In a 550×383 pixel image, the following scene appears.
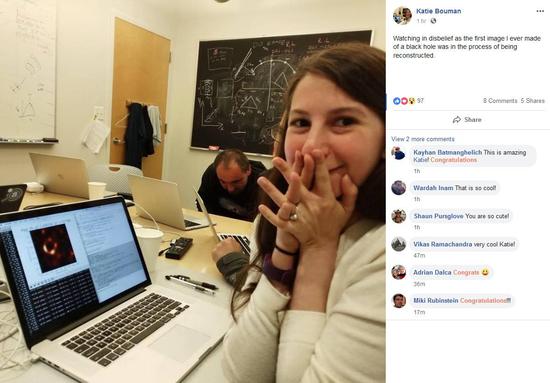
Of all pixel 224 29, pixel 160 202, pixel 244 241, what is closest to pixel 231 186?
pixel 160 202

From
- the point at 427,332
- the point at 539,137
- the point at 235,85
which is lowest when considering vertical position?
the point at 427,332

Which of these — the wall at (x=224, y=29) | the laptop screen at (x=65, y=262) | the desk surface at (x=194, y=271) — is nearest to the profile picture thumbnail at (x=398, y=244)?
the desk surface at (x=194, y=271)

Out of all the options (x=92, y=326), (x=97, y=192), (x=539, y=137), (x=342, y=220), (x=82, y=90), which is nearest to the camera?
(x=539, y=137)

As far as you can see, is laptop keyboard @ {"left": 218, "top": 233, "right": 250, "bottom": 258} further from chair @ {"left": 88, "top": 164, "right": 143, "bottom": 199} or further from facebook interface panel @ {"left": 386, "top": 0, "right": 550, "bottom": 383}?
chair @ {"left": 88, "top": 164, "right": 143, "bottom": 199}

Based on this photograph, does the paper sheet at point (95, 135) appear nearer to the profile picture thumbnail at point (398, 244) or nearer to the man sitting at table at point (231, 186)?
the man sitting at table at point (231, 186)

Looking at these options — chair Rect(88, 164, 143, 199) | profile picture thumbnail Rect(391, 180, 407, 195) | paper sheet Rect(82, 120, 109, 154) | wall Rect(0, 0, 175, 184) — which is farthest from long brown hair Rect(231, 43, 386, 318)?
paper sheet Rect(82, 120, 109, 154)

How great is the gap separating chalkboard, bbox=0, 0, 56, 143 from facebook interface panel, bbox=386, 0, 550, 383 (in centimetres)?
299

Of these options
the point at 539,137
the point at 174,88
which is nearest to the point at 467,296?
the point at 539,137

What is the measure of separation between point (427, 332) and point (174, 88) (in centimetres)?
410

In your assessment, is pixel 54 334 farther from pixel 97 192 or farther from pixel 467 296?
pixel 97 192

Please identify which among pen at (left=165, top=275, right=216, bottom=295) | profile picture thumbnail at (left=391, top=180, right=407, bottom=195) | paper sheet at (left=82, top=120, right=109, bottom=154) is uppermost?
paper sheet at (left=82, top=120, right=109, bottom=154)

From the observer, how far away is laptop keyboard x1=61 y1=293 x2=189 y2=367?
62 cm

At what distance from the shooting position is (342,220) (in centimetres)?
57

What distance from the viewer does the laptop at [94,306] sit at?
23.8 inches
